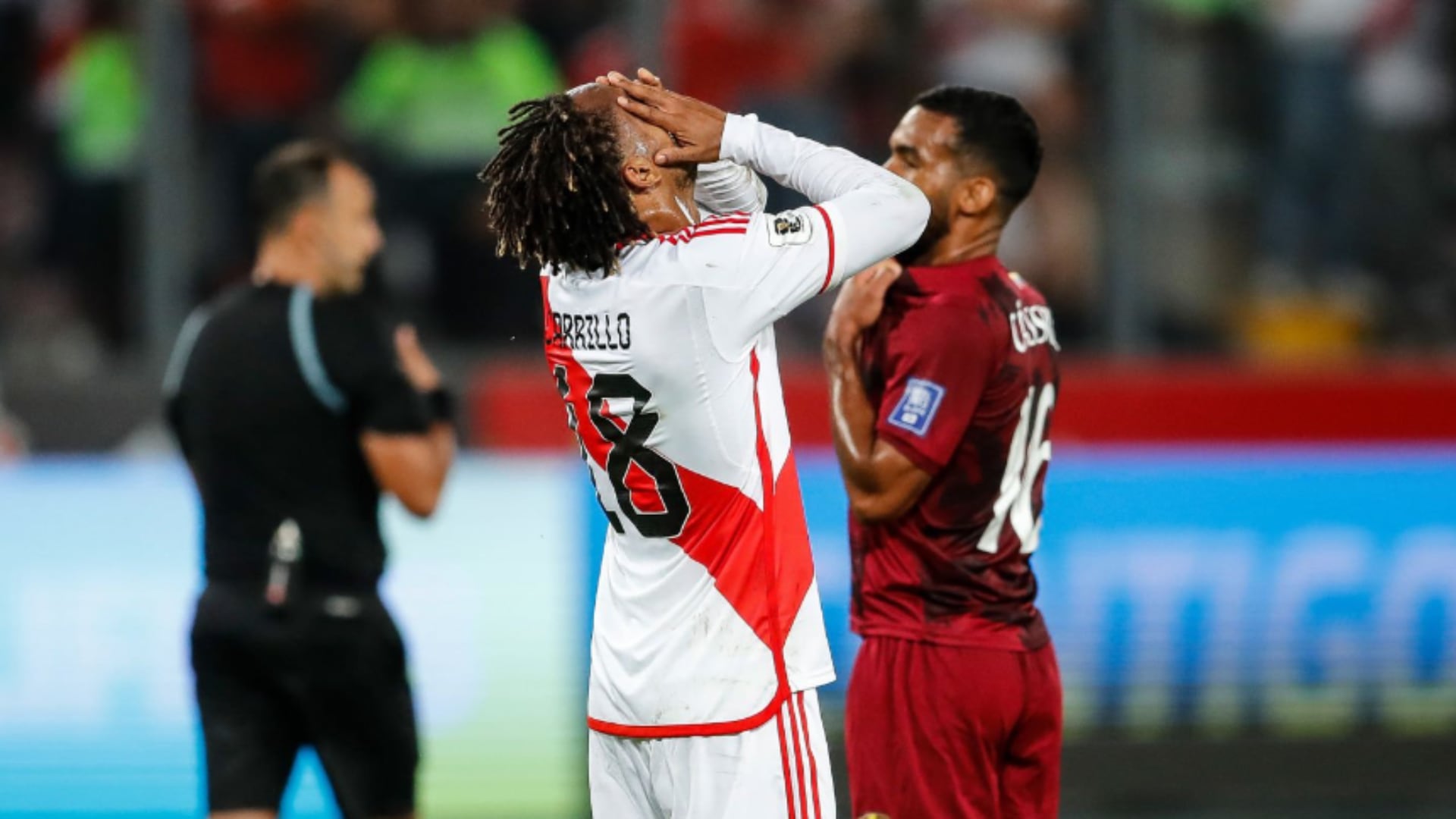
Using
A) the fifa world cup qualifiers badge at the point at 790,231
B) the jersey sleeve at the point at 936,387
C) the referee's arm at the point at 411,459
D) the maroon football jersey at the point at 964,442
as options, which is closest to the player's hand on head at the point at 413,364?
the referee's arm at the point at 411,459

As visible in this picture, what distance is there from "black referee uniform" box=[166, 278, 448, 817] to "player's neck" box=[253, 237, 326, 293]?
54mm

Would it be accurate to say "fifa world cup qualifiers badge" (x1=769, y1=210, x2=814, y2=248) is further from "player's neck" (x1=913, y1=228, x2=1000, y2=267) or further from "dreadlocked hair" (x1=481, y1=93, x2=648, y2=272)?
"player's neck" (x1=913, y1=228, x2=1000, y2=267)

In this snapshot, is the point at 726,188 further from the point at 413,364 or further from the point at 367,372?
the point at 413,364

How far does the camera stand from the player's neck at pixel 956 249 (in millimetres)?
4387

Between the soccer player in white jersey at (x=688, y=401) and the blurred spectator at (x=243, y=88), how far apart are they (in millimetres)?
5716

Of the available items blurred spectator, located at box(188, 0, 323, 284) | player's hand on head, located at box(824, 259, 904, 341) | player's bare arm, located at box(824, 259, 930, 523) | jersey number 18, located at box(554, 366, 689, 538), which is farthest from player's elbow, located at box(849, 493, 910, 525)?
blurred spectator, located at box(188, 0, 323, 284)

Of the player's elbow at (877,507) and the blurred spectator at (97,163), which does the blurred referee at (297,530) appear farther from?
the blurred spectator at (97,163)

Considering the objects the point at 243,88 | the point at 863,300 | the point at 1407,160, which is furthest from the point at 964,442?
the point at 1407,160

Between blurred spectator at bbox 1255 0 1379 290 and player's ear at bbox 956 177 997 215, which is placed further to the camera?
blurred spectator at bbox 1255 0 1379 290

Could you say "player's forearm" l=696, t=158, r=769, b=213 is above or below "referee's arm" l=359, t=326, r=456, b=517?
above

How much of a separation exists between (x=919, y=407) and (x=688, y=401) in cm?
73

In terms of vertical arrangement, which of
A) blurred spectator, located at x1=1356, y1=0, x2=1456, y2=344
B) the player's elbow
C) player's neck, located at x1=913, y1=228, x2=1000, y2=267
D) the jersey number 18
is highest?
blurred spectator, located at x1=1356, y1=0, x2=1456, y2=344

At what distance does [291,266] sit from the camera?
17.2 ft

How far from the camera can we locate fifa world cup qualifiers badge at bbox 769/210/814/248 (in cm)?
363
